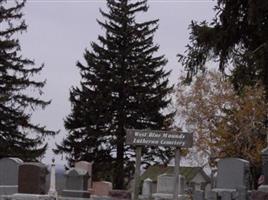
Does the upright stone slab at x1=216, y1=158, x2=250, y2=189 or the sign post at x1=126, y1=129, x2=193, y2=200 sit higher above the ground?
the sign post at x1=126, y1=129, x2=193, y2=200

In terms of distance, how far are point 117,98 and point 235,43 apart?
38.7 meters

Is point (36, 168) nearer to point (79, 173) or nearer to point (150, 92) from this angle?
point (79, 173)

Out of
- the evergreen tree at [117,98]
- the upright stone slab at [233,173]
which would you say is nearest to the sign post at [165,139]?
the upright stone slab at [233,173]

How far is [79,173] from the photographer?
2209 cm

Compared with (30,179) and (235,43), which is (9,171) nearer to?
(30,179)

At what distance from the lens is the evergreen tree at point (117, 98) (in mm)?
47562

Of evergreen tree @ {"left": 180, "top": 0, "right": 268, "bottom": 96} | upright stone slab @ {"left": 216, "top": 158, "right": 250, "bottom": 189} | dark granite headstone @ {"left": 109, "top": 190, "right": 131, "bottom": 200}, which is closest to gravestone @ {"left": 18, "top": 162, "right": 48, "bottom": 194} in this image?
upright stone slab @ {"left": 216, "top": 158, "right": 250, "bottom": 189}

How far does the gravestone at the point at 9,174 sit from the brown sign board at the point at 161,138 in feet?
11.2

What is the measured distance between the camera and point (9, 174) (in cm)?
1977

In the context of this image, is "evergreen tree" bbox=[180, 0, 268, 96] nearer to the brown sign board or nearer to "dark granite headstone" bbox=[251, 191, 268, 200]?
"dark granite headstone" bbox=[251, 191, 268, 200]

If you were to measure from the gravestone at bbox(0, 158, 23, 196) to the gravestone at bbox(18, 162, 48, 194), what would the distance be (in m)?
1.56

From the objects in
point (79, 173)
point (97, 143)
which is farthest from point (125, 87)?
point (79, 173)

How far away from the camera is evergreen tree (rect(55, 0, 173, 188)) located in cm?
4756

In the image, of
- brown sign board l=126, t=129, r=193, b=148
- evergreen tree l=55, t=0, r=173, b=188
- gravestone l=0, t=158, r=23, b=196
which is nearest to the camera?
brown sign board l=126, t=129, r=193, b=148
